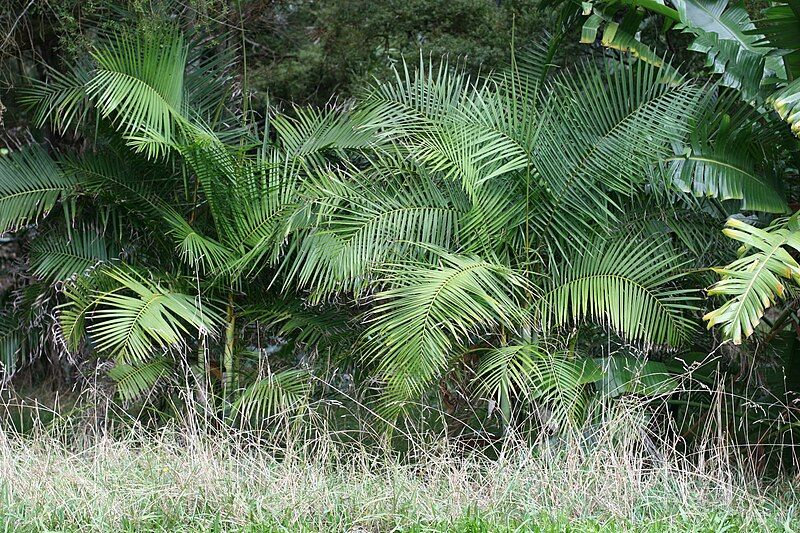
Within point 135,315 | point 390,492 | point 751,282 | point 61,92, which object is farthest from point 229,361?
point 751,282

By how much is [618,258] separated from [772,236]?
1144 millimetres

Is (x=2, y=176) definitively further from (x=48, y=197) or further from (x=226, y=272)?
(x=226, y=272)

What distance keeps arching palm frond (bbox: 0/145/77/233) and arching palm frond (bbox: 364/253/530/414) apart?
9.36 ft

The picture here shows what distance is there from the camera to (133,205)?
6.61 m

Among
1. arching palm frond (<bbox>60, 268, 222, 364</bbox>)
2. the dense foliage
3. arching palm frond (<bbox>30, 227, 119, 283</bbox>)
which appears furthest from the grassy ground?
arching palm frond (<bbox>30, 227, 119, 283</bbox>)

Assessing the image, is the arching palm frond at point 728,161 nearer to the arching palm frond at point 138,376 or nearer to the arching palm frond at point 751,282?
the arching palm frond at point 751,282

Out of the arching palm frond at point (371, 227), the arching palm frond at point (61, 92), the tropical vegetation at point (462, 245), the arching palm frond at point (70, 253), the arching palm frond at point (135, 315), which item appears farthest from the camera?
the arching palm frond at point (70, 253)

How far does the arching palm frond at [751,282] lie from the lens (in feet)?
13.4

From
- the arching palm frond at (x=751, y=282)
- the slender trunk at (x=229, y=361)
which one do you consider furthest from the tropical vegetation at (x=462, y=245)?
the arching palm frond at (x=751, y=282)

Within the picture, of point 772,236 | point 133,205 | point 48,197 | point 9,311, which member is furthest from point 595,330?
point 9,311

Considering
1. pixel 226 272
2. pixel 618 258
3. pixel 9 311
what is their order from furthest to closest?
pixel 9 311, pixel 226 272, pixel 618 258

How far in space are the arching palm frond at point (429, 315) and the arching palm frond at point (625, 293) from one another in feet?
1.14

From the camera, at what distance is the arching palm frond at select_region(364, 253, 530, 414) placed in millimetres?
4887

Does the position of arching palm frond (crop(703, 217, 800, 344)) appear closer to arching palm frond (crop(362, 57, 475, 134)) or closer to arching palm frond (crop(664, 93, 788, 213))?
arching palm frond (crop(664, 93, 788, 213))
